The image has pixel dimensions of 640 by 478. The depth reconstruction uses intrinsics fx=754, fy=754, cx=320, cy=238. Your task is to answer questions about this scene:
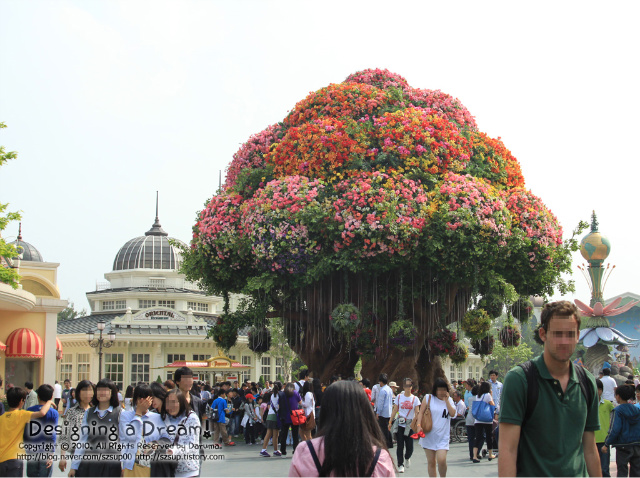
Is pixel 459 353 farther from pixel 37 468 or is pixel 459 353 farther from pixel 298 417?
pixel 37 468

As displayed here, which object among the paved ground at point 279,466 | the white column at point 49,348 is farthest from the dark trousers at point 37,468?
the white column at point 49,348

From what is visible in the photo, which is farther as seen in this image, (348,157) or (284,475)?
(348,157)

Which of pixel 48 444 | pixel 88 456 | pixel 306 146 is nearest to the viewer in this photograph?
pixel 88 456

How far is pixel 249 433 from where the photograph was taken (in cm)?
2011

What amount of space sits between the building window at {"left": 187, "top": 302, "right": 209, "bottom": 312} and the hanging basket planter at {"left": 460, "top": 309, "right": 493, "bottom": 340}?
3606 cm

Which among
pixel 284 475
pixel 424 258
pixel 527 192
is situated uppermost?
pixel 527 192

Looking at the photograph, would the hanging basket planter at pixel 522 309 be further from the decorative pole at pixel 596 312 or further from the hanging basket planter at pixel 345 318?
the decorative pole at pixel 596 312

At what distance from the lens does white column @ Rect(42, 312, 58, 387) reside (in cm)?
3300

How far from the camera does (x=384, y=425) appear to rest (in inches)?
609

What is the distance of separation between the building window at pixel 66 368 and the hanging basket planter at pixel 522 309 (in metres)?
35.1

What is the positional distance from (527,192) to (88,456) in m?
16.3

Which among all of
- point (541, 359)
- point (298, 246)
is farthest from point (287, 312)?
point (541, 359)

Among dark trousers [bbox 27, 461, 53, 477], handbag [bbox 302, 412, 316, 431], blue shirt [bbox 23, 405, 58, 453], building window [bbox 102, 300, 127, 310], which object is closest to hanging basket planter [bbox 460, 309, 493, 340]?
handbag [bbox 302, 412, 316, 431]

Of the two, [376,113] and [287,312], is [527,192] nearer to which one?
[376,113]
